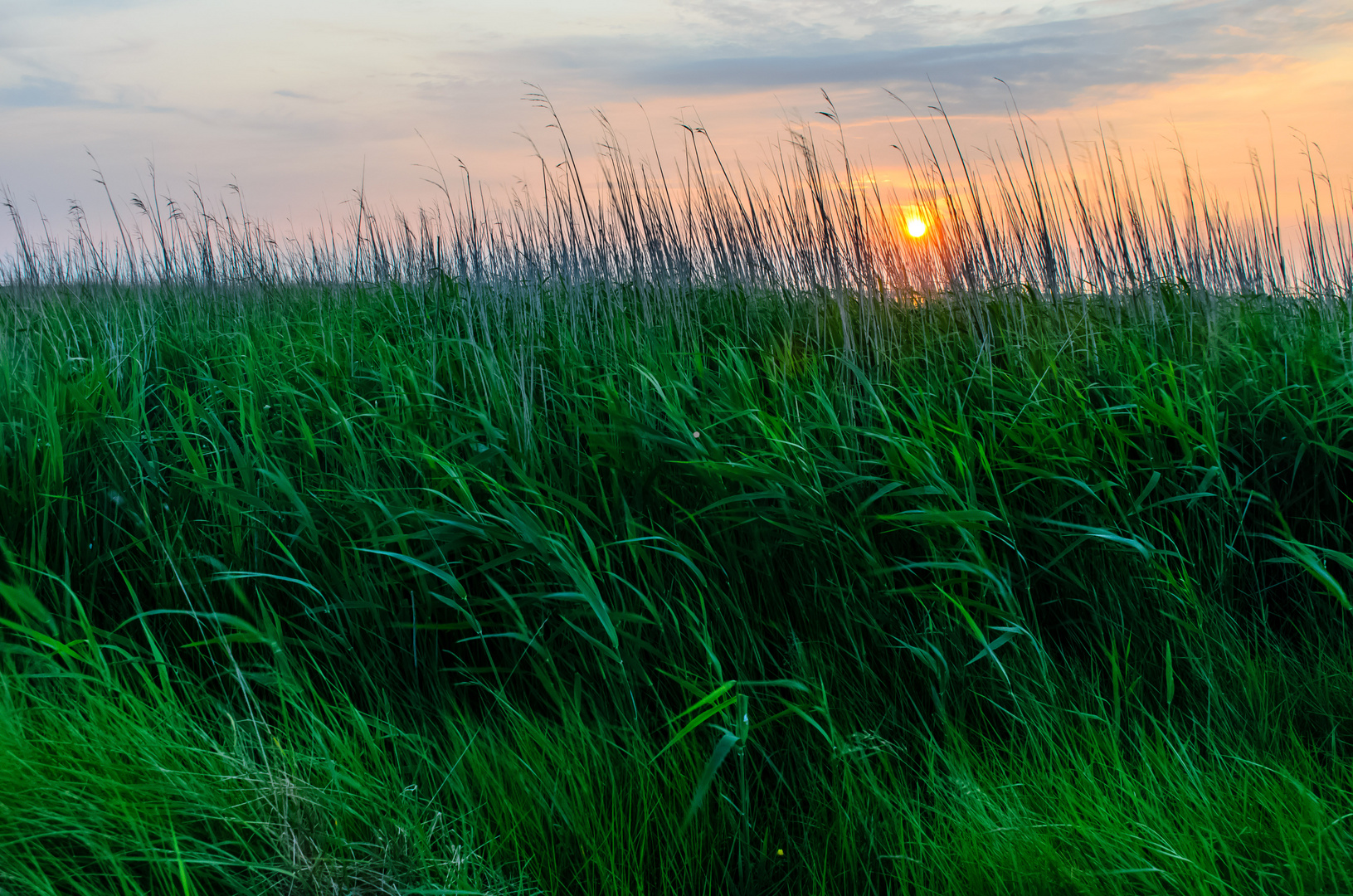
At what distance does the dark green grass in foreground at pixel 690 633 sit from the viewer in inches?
48.9

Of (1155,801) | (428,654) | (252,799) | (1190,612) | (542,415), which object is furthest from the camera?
(542,415)

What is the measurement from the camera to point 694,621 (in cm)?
163

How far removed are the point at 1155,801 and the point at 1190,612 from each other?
0.67 meters

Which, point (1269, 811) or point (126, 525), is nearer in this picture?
point (1269, 811)

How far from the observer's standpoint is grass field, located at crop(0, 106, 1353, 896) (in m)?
1.25

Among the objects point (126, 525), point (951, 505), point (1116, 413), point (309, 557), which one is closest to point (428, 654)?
point (309, 557)

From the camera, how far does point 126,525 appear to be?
6.62 feet

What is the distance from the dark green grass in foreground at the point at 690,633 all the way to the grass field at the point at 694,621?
0.04ft

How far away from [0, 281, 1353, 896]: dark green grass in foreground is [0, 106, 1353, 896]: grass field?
1 cm

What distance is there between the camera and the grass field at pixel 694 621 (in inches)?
49.1

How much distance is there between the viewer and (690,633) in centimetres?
169

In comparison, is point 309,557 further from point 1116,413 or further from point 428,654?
point 1116,413

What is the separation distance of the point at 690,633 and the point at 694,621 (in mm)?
66

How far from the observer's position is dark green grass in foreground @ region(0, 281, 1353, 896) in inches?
48.9
